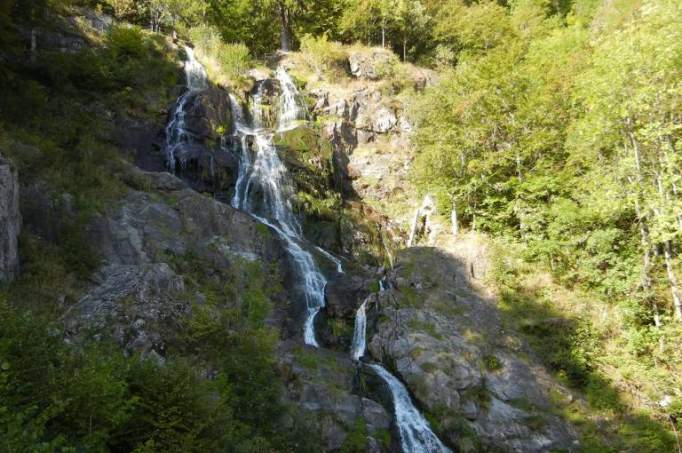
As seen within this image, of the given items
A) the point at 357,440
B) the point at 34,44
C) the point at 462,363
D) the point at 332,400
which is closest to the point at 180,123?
the point at 34,44

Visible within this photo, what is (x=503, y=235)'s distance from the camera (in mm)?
18062

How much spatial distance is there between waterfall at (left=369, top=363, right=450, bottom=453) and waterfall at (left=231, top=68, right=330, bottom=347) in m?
3.92

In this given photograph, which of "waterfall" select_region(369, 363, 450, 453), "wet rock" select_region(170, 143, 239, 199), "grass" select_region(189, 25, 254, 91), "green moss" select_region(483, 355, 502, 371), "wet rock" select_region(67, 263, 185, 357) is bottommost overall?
"waterfall" select_region(369, 363, 450, 453)

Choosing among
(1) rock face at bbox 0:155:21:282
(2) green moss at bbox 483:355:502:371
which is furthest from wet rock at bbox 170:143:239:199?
(2) green moss at bbox 483:355:502:371

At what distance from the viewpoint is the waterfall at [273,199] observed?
17859 millimetres

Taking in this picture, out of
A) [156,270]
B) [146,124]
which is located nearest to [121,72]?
[146,124]

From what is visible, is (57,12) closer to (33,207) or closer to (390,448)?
(33,207)

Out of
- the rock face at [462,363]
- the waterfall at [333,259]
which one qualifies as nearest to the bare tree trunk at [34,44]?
the waterfall at [333,259]

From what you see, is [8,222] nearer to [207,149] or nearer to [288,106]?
Result: [207,149]

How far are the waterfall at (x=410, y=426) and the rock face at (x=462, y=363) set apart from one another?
11.1 inches

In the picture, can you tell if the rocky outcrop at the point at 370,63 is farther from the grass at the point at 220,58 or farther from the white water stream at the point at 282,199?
the grass at the point at 220,58

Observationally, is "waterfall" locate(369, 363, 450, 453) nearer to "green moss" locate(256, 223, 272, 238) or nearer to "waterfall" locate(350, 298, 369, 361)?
"waterfall" locate(350, 298, 369, 361)

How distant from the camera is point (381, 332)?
15.2 m

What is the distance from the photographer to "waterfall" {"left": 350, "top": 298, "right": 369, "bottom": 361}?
50.4 ft
